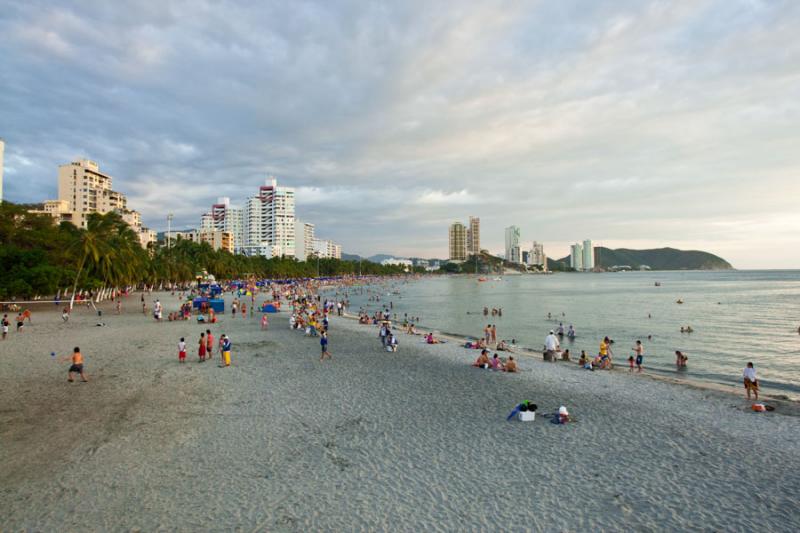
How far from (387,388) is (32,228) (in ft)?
156

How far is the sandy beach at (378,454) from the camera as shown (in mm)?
7188

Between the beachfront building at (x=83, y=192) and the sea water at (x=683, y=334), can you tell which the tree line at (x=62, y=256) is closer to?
the sea water at (x=683, y=334)

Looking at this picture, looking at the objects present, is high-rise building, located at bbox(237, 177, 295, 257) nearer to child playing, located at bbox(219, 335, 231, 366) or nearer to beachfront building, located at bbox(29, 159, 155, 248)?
beachfront building, located at bbox(29, 159, 155, 248)

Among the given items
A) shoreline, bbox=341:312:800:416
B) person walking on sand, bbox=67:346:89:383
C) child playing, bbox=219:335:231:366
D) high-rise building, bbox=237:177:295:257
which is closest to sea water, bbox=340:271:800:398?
shoreline, bbox=341:312:800:416

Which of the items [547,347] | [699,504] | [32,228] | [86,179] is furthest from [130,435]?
[86,179]

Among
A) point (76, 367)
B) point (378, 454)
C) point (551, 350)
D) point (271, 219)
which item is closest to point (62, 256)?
point (76, 367)

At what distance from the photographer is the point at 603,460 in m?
9.30

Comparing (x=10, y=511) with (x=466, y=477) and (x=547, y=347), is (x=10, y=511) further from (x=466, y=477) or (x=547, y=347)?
(x=547, y=347)

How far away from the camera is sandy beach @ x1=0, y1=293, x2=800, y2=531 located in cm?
719

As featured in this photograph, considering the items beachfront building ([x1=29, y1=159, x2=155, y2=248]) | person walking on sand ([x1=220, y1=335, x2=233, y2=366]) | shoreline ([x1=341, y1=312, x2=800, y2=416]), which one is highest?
beachfront building ([x1=29, y1=159, x2=155, y2=248])

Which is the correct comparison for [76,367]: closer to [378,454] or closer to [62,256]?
[378,454]

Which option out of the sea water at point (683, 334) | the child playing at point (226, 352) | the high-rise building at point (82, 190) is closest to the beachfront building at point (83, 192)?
the high-rise building at point (82, 190)

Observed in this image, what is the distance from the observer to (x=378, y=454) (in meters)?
9.56

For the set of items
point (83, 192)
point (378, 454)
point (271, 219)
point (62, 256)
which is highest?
point (271, 219)
